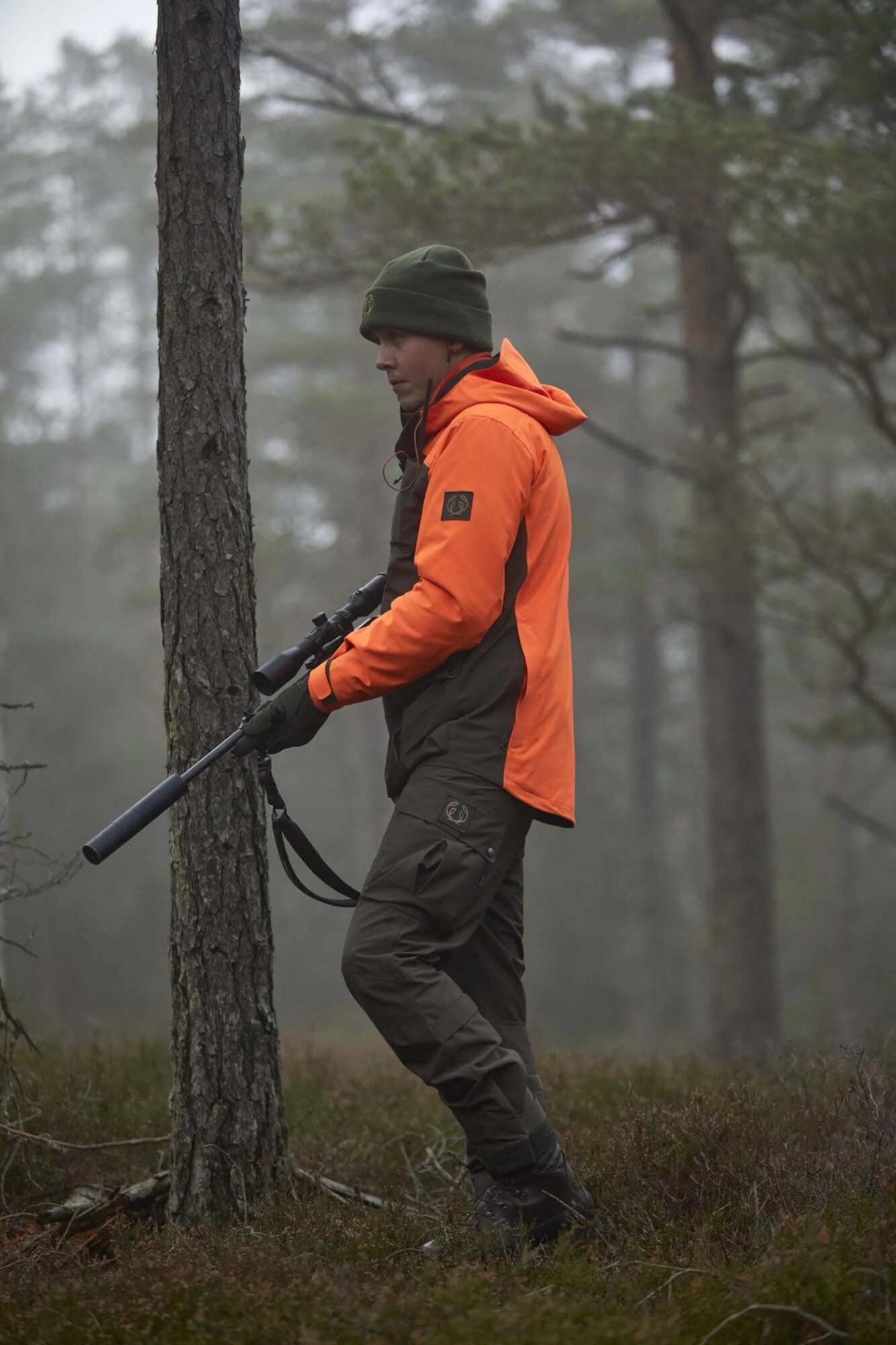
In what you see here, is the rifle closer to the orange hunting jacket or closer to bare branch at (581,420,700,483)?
the orange hunting jacket

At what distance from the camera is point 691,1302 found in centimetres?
288

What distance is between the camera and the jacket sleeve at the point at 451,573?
11.3ft

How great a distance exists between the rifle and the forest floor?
96cm

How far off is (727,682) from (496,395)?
8449 millimetres

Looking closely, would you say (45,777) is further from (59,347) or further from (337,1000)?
(59,347)

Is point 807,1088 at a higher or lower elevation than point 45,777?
lower

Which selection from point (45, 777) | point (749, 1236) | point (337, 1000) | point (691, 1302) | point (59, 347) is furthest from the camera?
point (59, 347)

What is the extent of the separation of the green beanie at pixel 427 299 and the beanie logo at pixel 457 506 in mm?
564

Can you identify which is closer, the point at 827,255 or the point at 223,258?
the point at 223,258

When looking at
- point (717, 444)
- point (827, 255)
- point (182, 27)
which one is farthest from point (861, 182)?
point (182, 27)

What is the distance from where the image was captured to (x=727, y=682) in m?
11.8

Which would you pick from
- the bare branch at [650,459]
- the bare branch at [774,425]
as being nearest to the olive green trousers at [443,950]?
the bare branch at [650,459]

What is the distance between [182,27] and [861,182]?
5.79m

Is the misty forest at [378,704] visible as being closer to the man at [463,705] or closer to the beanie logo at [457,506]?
the man at [463,705]
